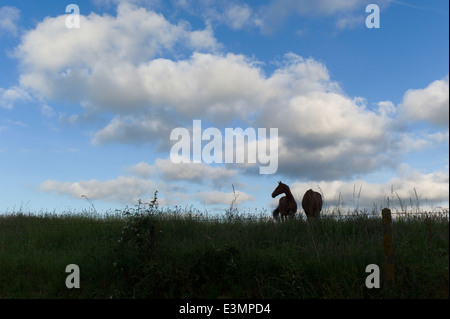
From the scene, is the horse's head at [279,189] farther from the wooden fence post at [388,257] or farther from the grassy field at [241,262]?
the wooden fence post at [388,257]

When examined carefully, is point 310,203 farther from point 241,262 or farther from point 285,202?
point 241,262

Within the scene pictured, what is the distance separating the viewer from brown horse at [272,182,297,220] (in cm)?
1566

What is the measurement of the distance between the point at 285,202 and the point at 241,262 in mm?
8005

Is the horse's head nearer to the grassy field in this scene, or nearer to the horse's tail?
the horse's tail

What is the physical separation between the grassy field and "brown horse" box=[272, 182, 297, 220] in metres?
4.27

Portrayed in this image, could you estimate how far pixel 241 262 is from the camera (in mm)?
8180

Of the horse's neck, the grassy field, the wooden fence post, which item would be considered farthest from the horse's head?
the wooden fence post

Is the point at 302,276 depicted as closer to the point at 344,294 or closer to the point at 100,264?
the point at 344,294

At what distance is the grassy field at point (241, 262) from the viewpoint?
7.65m

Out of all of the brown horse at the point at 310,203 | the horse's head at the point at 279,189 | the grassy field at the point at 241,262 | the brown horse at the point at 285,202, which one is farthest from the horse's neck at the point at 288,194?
A: the grassy field at the point at 241,262

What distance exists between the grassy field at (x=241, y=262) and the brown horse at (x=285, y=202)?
4.27 meters

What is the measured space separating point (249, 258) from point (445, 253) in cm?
442

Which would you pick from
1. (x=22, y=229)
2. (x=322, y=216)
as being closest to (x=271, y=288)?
(x=322, y=216)

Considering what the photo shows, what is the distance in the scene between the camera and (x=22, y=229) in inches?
542
